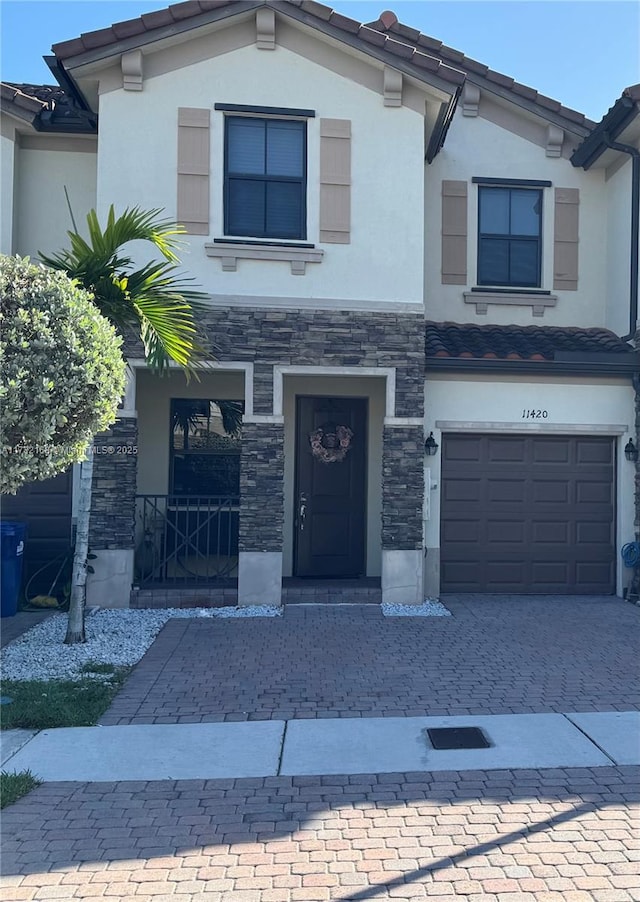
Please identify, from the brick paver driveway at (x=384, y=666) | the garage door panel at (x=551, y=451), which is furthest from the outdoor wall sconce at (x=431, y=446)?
the brick paver driveway at (x=384, y=666)

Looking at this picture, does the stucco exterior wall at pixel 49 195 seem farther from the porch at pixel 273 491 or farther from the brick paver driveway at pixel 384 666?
the brick paver driveway at pixel 384 666

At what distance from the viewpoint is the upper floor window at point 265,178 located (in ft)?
29.6

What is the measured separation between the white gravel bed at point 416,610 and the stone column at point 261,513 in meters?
1.44

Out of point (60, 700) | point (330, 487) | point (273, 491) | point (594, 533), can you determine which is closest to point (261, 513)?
point (273, 491)

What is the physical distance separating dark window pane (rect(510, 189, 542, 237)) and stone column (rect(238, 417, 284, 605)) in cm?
550

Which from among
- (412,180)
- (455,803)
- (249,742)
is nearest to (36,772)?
(249,742)

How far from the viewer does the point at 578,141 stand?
36.4ft

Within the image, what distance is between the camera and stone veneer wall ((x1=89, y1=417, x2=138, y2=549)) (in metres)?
8.70

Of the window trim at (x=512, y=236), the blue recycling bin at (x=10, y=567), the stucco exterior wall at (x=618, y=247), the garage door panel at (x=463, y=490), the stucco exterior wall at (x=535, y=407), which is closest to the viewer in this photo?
the blue recycling bin at (x=10, y=567)

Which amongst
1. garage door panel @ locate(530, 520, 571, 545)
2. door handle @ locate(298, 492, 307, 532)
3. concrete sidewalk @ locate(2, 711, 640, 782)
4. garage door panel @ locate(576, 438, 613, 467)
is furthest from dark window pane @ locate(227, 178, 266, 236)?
concrete sidewalk @ locate(2, 711, 640, 782)

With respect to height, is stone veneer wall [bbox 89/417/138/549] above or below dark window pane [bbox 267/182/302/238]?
below

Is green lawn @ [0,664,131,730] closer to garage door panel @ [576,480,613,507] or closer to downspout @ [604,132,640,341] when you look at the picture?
garage door panel @ [576,480,613,507]

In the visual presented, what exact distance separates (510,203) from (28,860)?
10874 millimetres

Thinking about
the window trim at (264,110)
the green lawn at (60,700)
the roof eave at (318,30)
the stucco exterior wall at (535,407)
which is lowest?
the green lawn at (60,700)
